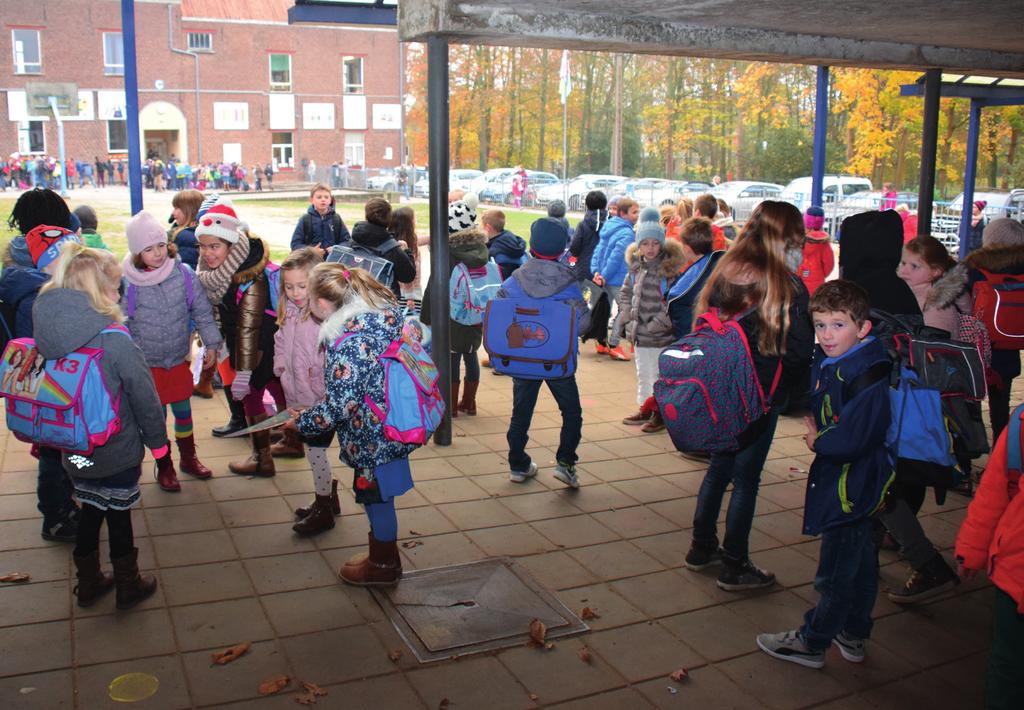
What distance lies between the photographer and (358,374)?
14.3ft

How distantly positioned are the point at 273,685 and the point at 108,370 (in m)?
1.62

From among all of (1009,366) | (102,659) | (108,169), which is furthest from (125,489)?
(108,169)

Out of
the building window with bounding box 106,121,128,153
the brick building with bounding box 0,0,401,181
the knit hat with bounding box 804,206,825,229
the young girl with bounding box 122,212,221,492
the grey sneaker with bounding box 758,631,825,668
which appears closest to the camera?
the grey sneaker with bounding box 758,631,825,668

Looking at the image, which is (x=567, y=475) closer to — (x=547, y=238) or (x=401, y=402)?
(x=547, y=238)

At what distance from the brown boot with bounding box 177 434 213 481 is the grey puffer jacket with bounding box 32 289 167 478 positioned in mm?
1956

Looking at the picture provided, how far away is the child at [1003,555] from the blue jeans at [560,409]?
3379mm

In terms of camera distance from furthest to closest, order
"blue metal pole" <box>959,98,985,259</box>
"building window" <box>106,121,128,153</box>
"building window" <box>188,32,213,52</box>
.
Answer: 1. "building window" <box>188,32,213,52</box>
2. "building window" <box>106,121,128,153</box>
3. "blue metal pole" <box>959,98,985,259</box>

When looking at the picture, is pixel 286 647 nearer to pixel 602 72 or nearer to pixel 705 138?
pixel 705 138

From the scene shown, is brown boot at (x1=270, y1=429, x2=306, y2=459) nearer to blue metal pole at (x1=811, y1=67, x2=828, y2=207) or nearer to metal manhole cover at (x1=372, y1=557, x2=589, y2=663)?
metal manhole cover at (x1=372, y1=557, x2=589, y2=663)

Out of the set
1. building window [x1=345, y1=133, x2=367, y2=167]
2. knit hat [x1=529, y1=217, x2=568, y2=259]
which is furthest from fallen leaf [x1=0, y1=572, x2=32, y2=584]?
building window [x1=345, y1=133, x2=367, y2=167]

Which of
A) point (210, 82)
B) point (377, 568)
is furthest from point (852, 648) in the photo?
point (210, 82)

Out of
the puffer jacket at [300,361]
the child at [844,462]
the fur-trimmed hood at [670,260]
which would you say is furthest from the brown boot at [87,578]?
the fur-trimmed hood at [670,260]

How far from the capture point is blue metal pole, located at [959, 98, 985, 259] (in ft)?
49.2

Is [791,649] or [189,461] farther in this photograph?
[189,461]
